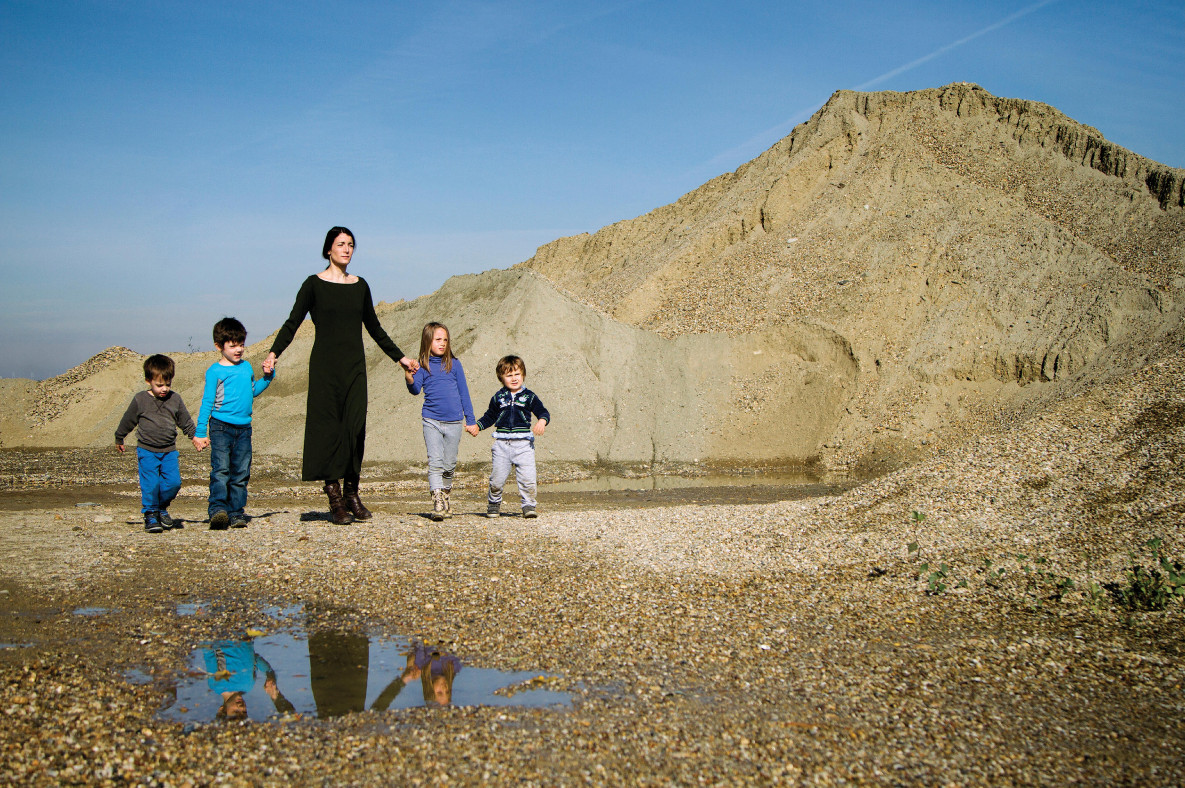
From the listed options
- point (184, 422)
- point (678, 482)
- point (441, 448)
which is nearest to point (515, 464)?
point (441, 448)

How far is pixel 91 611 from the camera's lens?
204 inches

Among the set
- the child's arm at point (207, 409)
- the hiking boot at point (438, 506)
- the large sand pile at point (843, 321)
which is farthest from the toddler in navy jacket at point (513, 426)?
the large sand pile at point (843, 321)

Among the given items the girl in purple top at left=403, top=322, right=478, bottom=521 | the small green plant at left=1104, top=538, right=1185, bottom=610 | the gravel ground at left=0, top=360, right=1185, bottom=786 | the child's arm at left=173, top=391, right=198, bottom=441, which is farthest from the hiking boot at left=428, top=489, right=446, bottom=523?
the small green plant at left=1104, top=538, right=1185, bottom=610

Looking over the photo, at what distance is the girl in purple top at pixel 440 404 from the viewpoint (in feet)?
29.0

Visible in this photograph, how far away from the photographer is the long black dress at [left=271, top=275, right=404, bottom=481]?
7887 mm

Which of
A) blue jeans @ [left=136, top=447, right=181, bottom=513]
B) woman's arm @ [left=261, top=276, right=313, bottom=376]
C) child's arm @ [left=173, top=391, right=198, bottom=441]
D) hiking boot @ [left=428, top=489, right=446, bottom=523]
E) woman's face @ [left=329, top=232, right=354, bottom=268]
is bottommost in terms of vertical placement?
hiking boot @ [left=428, top=489, right=446, bottom=523]

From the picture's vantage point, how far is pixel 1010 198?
26141 mm

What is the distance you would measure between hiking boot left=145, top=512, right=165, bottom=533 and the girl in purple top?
2.75 m

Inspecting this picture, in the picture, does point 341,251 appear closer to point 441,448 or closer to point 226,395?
point 226,395

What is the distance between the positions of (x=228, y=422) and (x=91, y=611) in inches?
119

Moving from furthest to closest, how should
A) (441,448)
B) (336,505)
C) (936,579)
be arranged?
(441,448) < (336,505) < (936,579)

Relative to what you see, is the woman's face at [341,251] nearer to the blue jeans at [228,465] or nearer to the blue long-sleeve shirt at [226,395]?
the blue long-sleeve shirt at [226,395]

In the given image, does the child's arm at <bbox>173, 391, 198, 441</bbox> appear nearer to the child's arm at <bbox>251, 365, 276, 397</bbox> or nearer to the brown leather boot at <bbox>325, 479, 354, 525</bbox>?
the child's arm at <bbox>251, 365, 276, 397</bbox>

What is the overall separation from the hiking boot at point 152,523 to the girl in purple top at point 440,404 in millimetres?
2755
